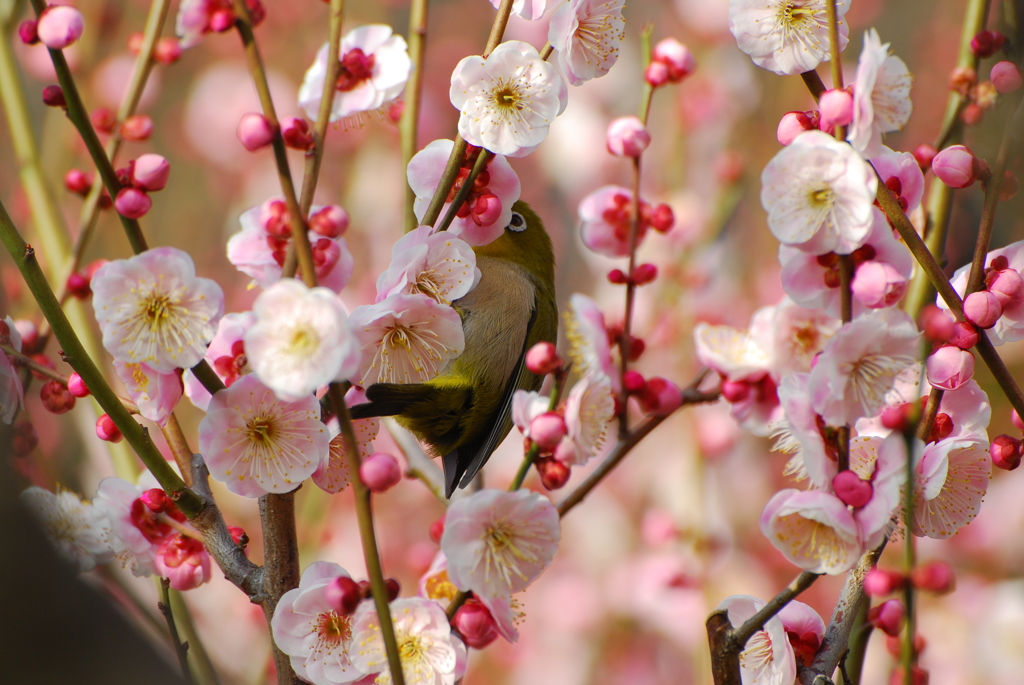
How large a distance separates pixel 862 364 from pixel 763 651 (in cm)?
34

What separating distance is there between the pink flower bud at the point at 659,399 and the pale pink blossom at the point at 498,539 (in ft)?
0.79

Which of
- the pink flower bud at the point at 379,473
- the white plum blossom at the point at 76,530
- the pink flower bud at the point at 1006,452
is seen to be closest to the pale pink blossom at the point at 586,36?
the pink flower bud at the point at 379,473

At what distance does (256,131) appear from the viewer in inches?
29.5

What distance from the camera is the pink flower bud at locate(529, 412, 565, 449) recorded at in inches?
29.8

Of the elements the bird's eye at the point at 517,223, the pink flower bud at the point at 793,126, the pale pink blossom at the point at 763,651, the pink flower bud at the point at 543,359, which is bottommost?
the pale pink blossom at the point at 763,651

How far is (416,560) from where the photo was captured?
6.02 feet

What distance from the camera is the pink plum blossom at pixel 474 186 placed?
90cm

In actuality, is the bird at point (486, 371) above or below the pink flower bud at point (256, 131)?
below

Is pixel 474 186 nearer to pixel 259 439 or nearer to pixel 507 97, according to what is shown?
pixel 507 97

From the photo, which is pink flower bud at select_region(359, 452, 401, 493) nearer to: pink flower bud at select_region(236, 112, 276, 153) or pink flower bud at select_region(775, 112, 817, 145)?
pink flower bud at select_region(236, 112, 276, 153)

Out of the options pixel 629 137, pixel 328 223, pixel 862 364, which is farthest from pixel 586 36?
pixel 862 364

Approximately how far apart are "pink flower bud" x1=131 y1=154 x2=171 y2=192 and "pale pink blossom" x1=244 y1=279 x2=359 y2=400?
243 millimetres

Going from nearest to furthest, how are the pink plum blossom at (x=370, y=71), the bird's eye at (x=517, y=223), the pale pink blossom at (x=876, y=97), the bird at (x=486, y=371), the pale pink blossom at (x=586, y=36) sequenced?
the pale pink blossom at (x=876, y=97)
the pale pink blossom at (x=586, y=36)
the pink plum blossom at (x=370, y=71)
the bird at (x=486, y=371)
the bird's eye at (x=517, y=223)

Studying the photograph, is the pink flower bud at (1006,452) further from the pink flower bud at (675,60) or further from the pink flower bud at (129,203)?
the pink flower bud at (129,203)
